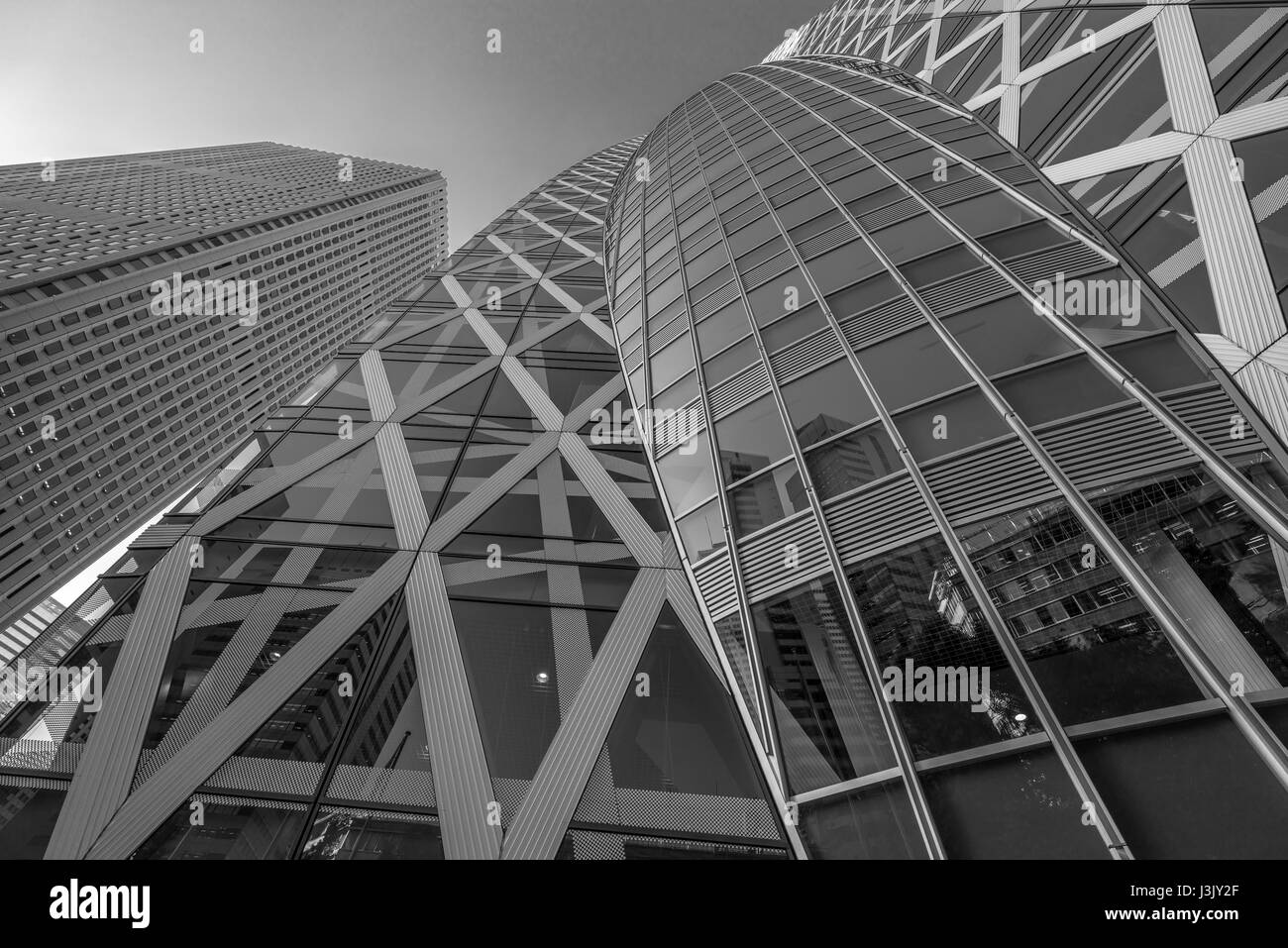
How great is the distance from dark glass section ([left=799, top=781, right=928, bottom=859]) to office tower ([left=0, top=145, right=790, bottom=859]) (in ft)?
1.55

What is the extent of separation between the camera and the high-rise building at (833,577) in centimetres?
562

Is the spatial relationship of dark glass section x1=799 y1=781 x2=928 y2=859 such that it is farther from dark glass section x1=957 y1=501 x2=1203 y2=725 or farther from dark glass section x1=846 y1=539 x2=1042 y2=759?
dark glass section x1=957 y1=501 x2=1203 y2=725

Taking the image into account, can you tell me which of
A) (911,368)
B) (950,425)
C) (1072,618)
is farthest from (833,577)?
(911,368)

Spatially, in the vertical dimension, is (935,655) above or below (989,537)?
below

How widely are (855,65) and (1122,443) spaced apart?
27.3 m

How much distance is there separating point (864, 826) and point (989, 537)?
3.59 m

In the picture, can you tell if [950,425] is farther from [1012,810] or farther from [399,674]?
[399,674]

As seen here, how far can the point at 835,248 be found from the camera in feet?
42.2

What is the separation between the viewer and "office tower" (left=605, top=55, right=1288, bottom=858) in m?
5.14

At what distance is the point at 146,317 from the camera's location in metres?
79.9

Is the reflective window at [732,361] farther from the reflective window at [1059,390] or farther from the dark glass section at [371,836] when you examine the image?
the dark glass section at [371,836]

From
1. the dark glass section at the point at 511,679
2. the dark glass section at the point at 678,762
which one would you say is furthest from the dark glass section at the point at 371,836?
the dark glass section at the point at 678,762

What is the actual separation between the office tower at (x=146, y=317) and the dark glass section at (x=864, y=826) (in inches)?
3520

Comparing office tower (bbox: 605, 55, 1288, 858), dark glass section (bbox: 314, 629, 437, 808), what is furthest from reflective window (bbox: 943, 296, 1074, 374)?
dark glass section (bbox: 314, 629, 437, 808)
